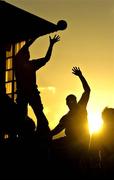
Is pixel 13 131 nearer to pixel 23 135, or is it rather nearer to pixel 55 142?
pixel 23 135

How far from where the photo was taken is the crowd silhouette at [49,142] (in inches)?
346

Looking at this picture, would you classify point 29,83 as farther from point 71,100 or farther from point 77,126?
point 77,126

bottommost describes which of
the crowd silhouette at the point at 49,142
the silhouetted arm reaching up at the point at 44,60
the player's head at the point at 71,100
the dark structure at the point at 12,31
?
the crowd silhouette at the point at 49,142

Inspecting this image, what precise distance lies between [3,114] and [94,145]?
6.86 feet

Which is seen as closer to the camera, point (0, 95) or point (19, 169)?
point (19, 169)

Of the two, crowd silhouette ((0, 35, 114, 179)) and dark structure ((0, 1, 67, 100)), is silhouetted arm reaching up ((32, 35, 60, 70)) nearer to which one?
crowd silhouette ((0, 35, 114, 179))

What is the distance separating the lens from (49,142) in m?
8.87

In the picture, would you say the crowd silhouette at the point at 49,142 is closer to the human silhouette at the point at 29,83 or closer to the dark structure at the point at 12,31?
the human silhouette at the point at 29,83

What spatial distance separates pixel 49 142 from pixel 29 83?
127cm

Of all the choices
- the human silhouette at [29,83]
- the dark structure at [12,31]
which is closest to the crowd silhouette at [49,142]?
the human silhouette at [29,83]

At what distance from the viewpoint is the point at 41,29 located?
1251cm

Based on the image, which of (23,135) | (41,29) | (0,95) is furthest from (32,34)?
(23,135)

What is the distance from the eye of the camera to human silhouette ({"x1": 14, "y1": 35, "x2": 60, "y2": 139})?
9016 mm

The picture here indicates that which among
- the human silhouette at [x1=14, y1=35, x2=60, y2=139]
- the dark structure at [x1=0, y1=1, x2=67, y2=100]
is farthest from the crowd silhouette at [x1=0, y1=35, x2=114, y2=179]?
the dark structure at [x1=0, y1=1, x2=67, y2=100]
